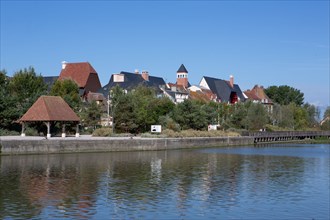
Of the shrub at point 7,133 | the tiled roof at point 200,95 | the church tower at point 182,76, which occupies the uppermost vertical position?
the church tower at point 182,76

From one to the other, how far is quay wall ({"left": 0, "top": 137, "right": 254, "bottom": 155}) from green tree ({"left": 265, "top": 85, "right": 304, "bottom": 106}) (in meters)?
103

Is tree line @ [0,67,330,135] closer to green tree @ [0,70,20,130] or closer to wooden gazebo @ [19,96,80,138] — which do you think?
green tree @ [0,70,20,130]

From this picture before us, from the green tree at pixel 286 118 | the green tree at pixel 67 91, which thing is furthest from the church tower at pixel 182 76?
the green tree at pixel 67 91

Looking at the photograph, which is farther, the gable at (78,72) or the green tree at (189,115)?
the gable at (78,72)

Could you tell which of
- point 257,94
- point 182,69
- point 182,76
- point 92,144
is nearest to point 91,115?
point 92,144

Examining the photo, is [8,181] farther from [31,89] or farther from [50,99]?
[31,89]

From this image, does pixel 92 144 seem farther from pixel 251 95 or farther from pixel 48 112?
pixel 251 95

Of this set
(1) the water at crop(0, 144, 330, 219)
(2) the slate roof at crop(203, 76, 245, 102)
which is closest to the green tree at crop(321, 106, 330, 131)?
(2) the slate roof at crop(203, 76, 245, 102)

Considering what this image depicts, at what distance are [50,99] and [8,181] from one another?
30.1 m

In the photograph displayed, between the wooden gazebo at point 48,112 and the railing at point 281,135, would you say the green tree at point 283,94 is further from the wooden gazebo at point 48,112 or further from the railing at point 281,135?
the wooden gazebo at point 48,112

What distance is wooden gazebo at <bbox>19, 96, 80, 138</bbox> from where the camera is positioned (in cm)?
5631

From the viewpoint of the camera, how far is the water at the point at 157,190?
71.3 ft

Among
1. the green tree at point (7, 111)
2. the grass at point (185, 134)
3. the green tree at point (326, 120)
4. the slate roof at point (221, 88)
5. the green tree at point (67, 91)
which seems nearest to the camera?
the green tree at point (7, 111)

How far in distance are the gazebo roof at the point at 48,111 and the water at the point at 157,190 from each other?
12.5 m
